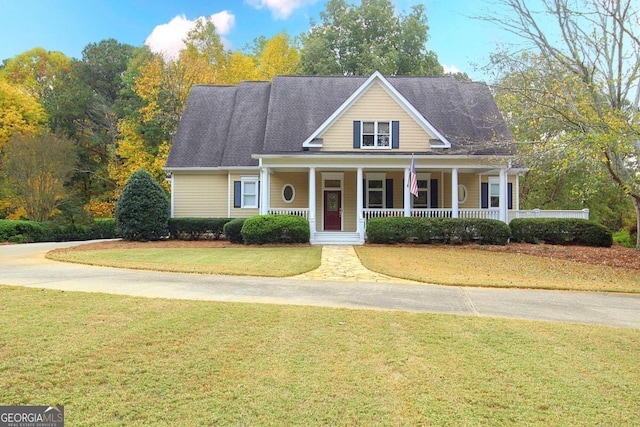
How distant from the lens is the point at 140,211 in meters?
18.7

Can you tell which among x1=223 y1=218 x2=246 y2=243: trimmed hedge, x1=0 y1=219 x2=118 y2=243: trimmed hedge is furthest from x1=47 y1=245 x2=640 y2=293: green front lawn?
x1=0 y1=219 x2=118 y2=243: trimmed hedge

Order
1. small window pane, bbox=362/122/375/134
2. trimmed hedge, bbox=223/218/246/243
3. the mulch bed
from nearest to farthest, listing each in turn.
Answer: the mulch bed → trimmed hedge, bbox=223/218/246/243 → small window pane, bbox=362/122/375/134

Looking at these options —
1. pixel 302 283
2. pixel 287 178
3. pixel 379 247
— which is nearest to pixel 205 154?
pixel 287 178

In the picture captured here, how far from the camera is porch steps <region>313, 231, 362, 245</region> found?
1828cm

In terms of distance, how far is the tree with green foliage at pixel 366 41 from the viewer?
34.6 m

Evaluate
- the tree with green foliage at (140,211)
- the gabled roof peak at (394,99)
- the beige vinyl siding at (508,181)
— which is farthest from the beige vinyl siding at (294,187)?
the beige vinyl siding at (508,181)

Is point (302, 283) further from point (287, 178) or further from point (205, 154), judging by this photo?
point (205, 154)

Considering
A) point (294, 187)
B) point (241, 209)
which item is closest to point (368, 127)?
point (294, 187)

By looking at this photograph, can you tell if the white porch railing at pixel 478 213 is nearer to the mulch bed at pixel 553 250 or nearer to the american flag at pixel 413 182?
the american flag at pixel 413 182

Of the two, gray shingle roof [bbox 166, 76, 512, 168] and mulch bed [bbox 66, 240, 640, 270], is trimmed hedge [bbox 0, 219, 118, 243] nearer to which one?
mulch bed [bbox 66, 240, 640, 270]

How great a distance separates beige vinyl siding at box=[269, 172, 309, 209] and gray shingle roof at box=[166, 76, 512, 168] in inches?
57.9

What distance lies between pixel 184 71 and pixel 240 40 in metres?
11.7

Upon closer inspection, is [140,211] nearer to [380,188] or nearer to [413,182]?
[380,188]

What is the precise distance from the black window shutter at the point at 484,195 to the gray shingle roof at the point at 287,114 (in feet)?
8.89
